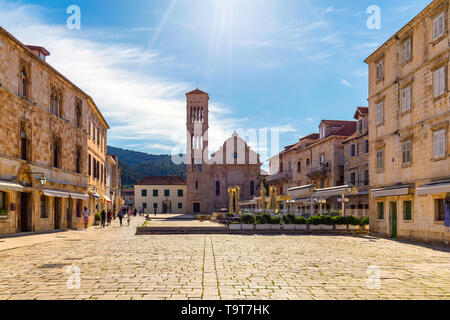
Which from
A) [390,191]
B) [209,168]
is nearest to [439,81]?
[390,191]

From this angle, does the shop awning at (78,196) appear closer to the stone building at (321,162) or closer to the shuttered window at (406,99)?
the stone building at (321,162)

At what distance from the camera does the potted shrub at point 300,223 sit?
85.0 feet

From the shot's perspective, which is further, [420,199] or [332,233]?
[332,233]

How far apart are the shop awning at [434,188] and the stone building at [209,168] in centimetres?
5654

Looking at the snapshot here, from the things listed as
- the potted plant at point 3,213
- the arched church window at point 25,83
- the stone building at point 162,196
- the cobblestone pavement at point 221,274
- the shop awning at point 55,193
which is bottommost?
the stone building at point 162,196

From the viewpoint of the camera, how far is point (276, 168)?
59000 millimetres

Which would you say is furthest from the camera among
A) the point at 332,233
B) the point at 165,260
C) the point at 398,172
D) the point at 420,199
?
the point at 332,233

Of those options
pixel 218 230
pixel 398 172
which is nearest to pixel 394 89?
pixel 398 172

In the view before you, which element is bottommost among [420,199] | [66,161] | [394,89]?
[420,199]

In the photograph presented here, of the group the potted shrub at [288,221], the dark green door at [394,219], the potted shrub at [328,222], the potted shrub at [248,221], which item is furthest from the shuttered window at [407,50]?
the potted shrub at [248,221]

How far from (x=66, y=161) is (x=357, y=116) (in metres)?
24.0

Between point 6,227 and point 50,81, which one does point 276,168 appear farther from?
point 6,227

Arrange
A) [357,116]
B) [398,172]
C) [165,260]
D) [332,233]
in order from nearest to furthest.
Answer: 1. [165,260]
2. [398,172]
3. [332,233]
4. [357,116]

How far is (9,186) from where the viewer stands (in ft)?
66.2
